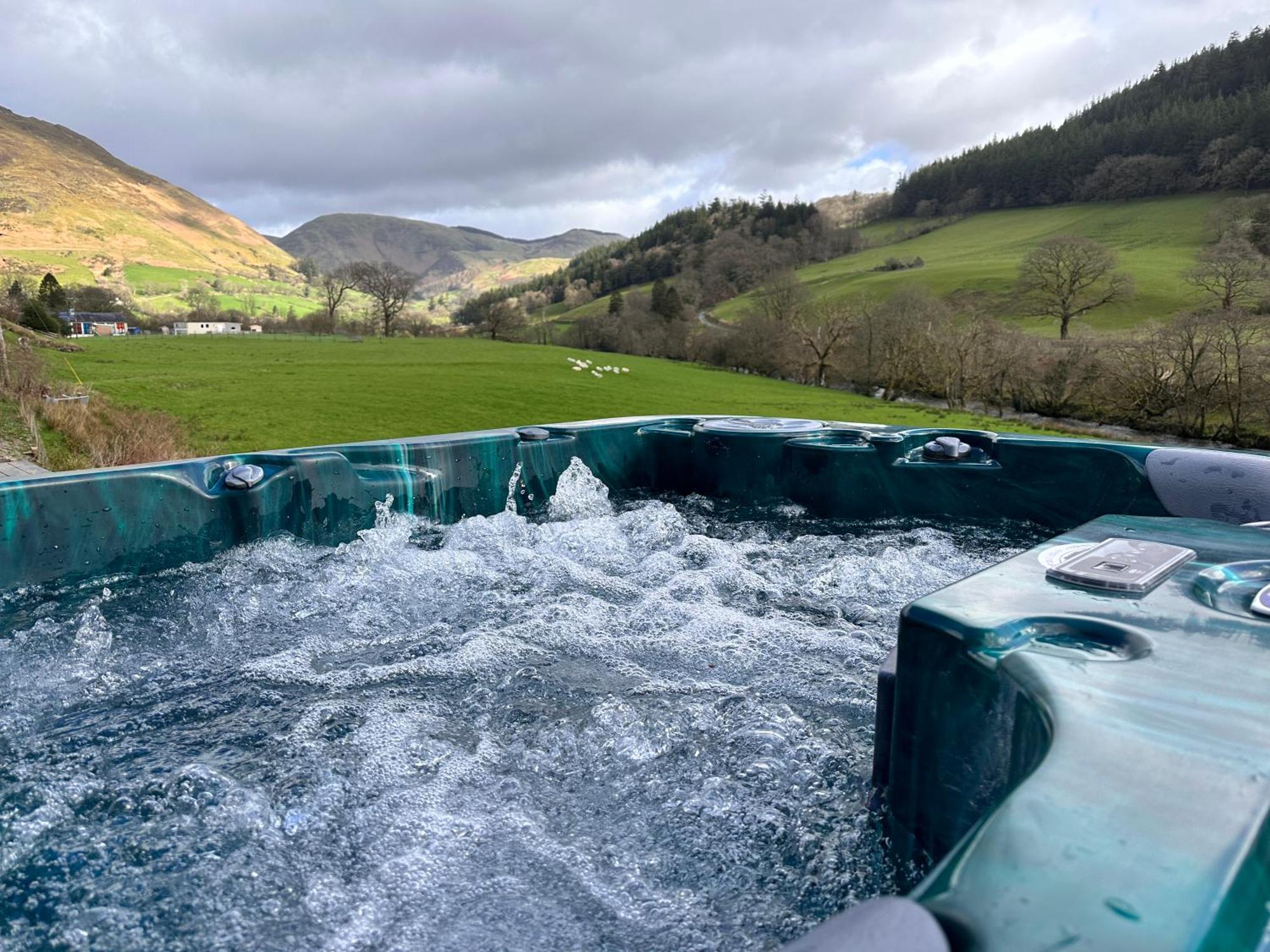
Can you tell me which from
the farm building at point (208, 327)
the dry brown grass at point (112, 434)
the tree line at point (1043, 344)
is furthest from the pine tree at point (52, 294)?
the dry brown grass at point (112, 434)

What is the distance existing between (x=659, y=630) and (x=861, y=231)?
53786 mm

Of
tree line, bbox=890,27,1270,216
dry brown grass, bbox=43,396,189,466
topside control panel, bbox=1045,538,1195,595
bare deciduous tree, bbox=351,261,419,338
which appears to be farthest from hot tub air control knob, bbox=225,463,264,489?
tree line, bbox=890,27,1270,216

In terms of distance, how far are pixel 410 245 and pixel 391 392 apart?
616 ft

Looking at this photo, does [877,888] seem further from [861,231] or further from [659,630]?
[861,231]

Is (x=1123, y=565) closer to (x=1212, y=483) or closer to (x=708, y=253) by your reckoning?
(x=1212, y=483)

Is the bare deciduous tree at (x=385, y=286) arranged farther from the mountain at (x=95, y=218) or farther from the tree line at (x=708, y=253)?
the mountain at (x=95, y=218)

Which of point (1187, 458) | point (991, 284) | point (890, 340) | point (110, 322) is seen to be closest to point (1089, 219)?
point (991, 284)

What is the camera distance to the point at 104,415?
22.2 feet

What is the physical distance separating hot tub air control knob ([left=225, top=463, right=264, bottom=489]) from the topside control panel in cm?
252

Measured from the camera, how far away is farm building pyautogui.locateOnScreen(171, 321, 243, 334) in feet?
111

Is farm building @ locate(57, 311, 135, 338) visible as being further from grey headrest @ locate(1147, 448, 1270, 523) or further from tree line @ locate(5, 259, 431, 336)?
grey headrest @ locate(1147, 448, 1270, 523)

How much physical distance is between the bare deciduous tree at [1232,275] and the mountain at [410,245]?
6231 inches

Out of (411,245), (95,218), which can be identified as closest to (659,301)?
(95,218)

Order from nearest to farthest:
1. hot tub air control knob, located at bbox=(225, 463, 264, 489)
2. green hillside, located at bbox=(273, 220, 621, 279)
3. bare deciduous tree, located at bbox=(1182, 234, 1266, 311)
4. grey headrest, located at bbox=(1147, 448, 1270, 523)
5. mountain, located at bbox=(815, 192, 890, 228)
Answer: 1. grey headrest, located at bbox=(1147, 448, 1270, 523)
2. hot tub air control knob, located at bbox=(225, 463, 264, 489)
3. bare deciduous tree, located at bbox=(1182, 234, 1266, 311)
4. mountain, located at bbox=(815, 192, 890, 228)
5. green hillside, located at bbox=(273, 220, 621, 279)
